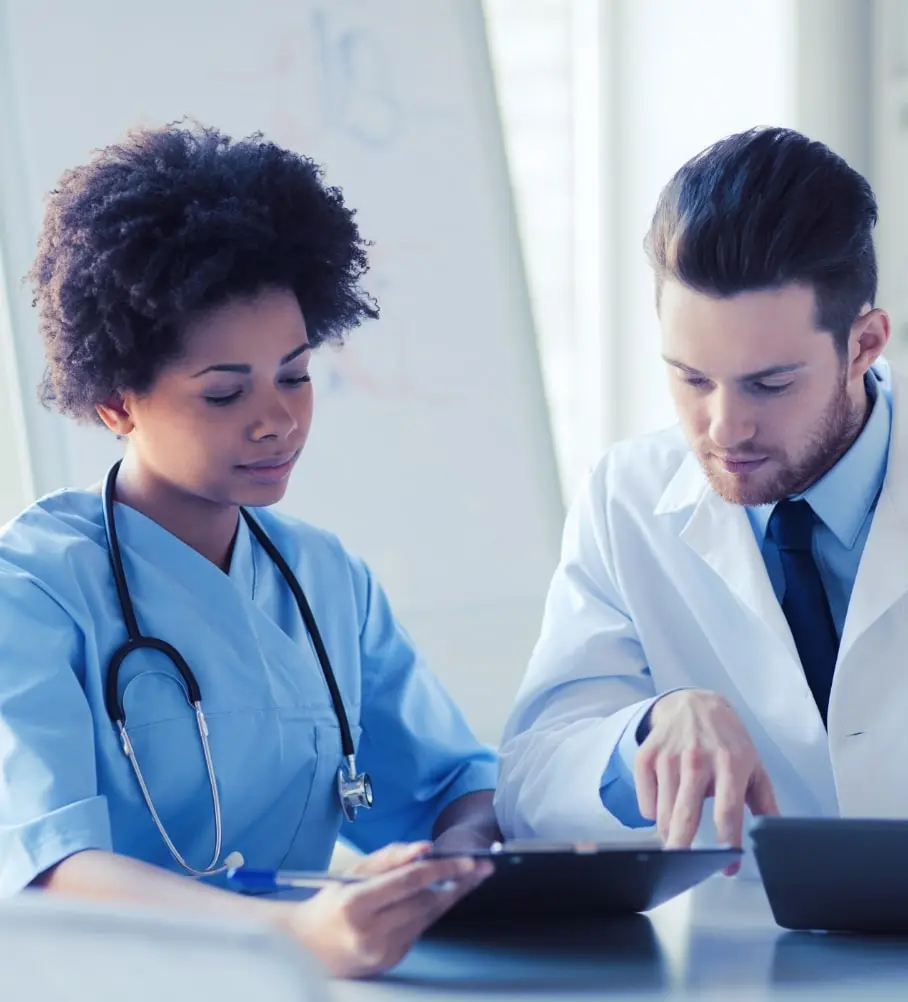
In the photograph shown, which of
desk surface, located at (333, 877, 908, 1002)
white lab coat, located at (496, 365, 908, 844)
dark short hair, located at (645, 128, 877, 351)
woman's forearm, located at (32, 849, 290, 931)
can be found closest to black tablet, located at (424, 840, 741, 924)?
desk surface, located at (333, 877, 908, 1002)

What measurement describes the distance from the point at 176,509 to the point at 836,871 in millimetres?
711

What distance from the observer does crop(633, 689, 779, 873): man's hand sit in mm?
1030

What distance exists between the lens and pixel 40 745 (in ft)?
3.53

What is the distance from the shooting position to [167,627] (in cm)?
121

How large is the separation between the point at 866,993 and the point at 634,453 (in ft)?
2.71

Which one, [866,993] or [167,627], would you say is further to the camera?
[167,627]

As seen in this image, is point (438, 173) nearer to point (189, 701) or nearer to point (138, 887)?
point (189, 701)

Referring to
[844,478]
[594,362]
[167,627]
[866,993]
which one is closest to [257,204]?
[167,627]

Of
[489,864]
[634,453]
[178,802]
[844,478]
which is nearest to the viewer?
[489,864]

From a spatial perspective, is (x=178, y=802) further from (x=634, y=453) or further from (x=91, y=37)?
(x=91, y=37)

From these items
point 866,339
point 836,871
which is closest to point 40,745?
point 836,871

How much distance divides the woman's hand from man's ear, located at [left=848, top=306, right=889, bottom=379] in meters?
0.79

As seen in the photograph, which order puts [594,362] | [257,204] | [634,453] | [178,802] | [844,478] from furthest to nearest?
[594,362], [634,453], [844,478], [257,204], [178,802]

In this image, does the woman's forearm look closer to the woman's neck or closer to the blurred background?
the woman's neck
